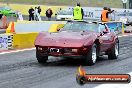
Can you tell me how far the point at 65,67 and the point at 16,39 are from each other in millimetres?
7489

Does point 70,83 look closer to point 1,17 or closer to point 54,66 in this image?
point 54,66

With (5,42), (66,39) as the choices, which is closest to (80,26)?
(66,39)

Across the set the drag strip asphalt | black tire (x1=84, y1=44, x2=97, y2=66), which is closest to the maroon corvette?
black tire (x1=84, y1=44, x2=97, y2=66)

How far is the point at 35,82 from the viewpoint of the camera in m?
8.05

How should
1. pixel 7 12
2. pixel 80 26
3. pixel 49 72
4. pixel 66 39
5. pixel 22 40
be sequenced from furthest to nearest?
pixel 7 12
pixel 22 40
pixel 80 26
pixel 66 39
pixel 49 72

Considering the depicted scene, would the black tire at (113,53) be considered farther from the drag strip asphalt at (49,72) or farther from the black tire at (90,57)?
the black tire at (90,57)

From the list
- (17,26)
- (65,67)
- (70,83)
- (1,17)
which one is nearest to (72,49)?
(65,67)

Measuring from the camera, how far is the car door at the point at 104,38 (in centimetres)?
1239

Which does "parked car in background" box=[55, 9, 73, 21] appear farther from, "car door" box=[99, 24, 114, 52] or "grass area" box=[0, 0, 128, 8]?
"car door" box=[99, 24, 114, 52]

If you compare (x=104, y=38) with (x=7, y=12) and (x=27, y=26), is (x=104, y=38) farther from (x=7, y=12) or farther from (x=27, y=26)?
(x=7, y=12)

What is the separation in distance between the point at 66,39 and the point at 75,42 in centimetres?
30

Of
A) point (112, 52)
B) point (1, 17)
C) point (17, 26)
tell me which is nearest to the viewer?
point (112, 52)

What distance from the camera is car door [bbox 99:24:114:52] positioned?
12388mm

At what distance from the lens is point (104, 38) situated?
12609 mm
